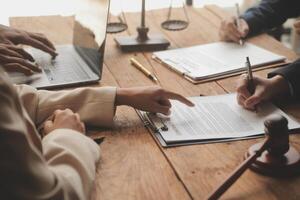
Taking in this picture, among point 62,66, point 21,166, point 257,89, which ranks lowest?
point 62,66

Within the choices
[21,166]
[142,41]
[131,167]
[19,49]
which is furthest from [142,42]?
[21,166]

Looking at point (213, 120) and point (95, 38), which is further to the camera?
point (95, 38)

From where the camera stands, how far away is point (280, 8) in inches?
76.6

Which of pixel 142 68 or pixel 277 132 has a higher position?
pixel 277 132

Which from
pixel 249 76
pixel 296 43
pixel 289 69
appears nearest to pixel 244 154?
pixel 249 76

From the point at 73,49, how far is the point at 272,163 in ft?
3.11

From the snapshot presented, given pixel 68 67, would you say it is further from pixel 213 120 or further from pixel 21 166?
pixel 21 166

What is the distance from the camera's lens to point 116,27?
1.94m

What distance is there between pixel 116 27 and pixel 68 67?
0.43 metres

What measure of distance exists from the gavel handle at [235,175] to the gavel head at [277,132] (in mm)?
15

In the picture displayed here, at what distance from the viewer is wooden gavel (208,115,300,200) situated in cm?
95

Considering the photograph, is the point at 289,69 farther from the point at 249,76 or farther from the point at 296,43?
the point at 296,43

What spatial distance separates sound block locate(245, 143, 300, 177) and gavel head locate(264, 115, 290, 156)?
0.10 ft

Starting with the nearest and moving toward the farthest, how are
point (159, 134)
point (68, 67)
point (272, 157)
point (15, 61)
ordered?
point (272, 157), point (159, 134), point (15, 61), point (68, 67)
